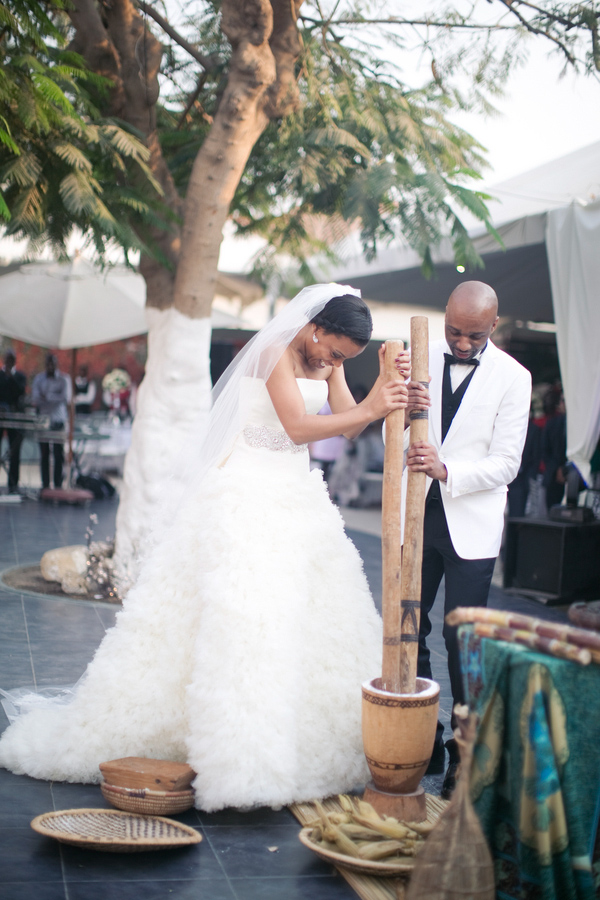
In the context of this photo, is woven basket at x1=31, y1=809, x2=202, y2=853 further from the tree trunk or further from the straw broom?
the tree trunk

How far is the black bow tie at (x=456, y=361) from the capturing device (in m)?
3.29

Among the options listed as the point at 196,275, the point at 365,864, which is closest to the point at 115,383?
the point at 196,275

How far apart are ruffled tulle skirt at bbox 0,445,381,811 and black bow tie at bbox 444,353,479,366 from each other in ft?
2.36

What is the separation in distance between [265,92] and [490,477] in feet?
12.8

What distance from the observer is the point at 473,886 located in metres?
1.99

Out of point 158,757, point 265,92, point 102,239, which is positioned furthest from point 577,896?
point 265,92

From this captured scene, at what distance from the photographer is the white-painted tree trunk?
6.21m

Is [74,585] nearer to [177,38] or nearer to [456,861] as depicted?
[177,38]

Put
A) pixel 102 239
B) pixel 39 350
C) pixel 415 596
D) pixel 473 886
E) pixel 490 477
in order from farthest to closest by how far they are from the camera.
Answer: pixel 39 350, pixel 102 239, pixel 490 477, pixel 415 596, pixel 473 886

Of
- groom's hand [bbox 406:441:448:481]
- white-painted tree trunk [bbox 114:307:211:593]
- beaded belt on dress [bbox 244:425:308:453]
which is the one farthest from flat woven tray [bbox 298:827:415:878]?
white-painted tree trunk [bbox 114:307:211:593]

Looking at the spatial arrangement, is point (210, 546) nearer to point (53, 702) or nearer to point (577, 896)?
point (53, 702)

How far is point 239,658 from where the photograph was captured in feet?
9.95

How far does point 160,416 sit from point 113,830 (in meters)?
Answer: 3.95

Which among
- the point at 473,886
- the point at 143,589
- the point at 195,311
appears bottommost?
the point at 473,886
